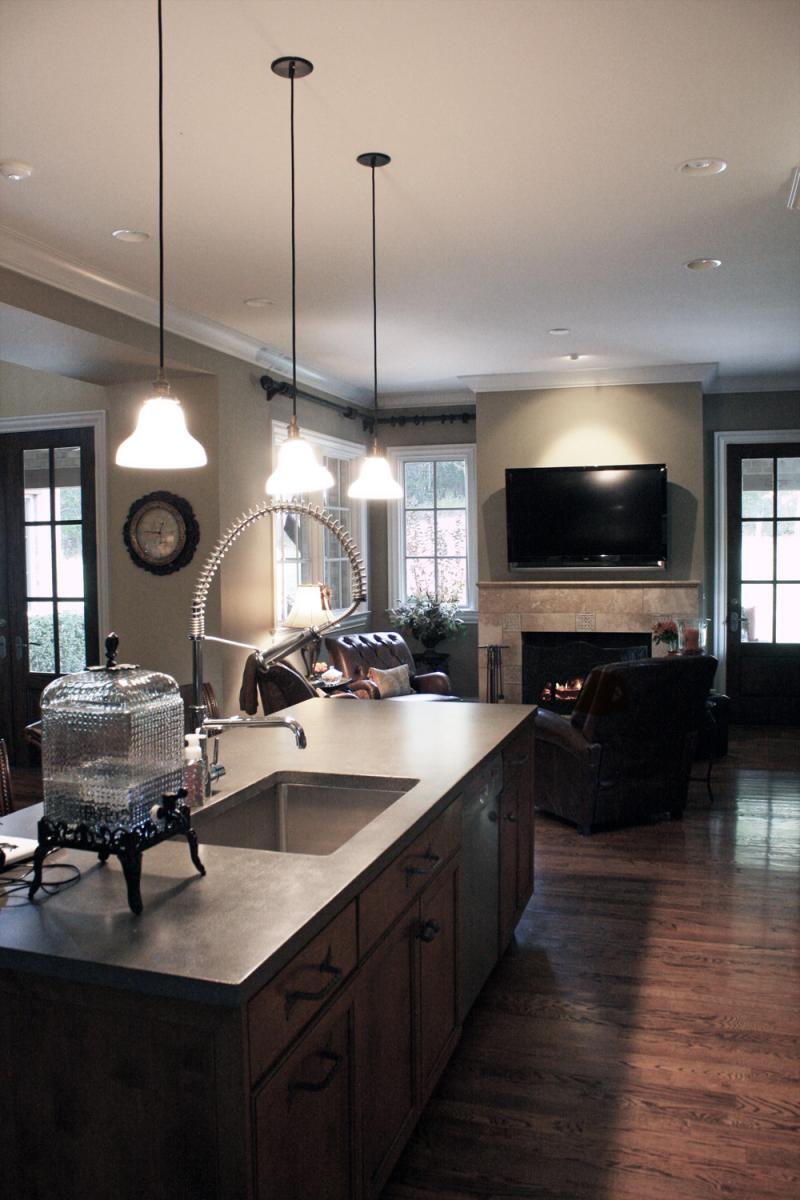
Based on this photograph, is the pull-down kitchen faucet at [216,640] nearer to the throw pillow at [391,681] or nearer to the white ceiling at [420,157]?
the white ceiling at [420,157]

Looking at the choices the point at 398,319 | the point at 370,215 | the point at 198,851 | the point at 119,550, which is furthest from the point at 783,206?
the point at 119,550

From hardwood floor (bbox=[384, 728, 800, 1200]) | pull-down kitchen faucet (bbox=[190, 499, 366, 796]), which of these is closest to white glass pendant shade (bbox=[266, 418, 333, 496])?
pull-down kitchen faucet (bbox=[190, 499, 366, 796])

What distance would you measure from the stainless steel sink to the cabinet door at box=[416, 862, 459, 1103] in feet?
0.88

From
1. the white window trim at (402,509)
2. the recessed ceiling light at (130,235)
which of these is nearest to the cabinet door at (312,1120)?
the recessed ceiling light at (130,235)

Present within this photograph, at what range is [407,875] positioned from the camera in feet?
7.13

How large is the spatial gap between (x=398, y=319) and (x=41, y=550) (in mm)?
2798

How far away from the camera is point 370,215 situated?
3.95 m

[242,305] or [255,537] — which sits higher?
[242,305]

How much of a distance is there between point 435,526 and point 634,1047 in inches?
251

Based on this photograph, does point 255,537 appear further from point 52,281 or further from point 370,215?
point 370,215

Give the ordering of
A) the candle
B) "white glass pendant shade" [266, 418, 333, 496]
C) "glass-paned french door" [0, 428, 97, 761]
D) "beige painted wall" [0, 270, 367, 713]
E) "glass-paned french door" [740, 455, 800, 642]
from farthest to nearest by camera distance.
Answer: "glass-paned french door" [740, 455, 800, 642] → the candle → "glass-paned french door" [0, 428, 97, 761] → "beige painted wall" [0, 270, 367, 713] → "white glass pendant shade" [266, 418, 333, 496]

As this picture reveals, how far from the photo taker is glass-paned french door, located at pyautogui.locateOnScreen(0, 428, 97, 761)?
6.36 metres

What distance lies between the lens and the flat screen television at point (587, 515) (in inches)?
291

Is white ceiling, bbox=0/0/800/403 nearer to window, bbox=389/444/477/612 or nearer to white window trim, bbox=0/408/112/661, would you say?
white window trim, bbox=0/408/112/661
